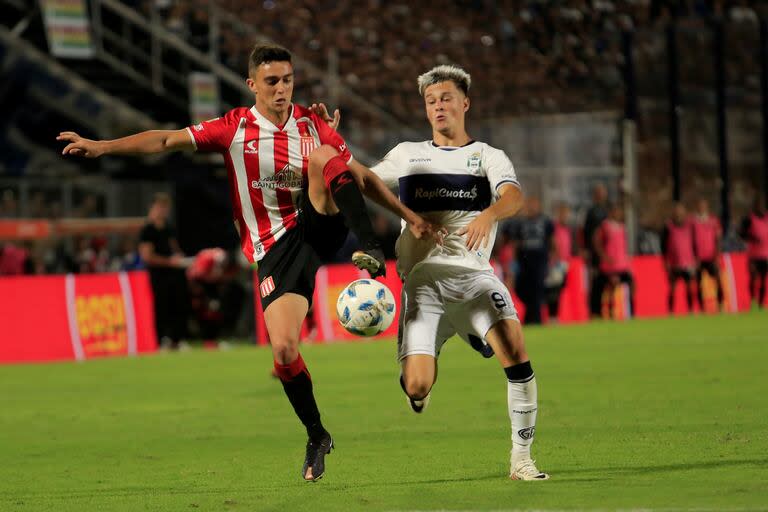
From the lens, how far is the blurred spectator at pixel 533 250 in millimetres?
21312

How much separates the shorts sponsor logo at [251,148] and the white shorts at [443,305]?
1081 millimetres

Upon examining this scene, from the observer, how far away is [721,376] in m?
12.8

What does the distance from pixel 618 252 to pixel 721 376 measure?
385 inches

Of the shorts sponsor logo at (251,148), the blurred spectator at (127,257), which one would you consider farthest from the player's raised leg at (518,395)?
the blurred spectator at (127,257)

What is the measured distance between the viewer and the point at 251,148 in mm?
7441

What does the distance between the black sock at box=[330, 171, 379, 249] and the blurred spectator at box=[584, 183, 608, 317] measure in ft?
49.7

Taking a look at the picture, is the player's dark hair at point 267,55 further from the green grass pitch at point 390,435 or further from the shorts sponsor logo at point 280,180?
the green grass pitch at point 390,435

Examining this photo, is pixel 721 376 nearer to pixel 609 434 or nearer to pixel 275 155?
pixel 609 434

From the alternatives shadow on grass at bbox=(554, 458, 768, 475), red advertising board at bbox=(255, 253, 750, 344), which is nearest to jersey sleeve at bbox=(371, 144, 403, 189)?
shadow on grass at bbox=(554, 458, 768, 475)

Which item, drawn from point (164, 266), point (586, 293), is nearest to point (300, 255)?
point (164, 266)

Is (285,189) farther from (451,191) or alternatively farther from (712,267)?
(712,267)

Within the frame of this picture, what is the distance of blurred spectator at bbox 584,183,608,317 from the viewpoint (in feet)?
72.6

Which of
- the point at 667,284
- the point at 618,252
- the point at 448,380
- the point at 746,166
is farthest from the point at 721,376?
the point at 746,166

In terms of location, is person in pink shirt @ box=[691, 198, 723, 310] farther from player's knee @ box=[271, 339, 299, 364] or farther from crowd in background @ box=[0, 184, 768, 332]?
player's knee @ box=[271, 339, 299, 364]
